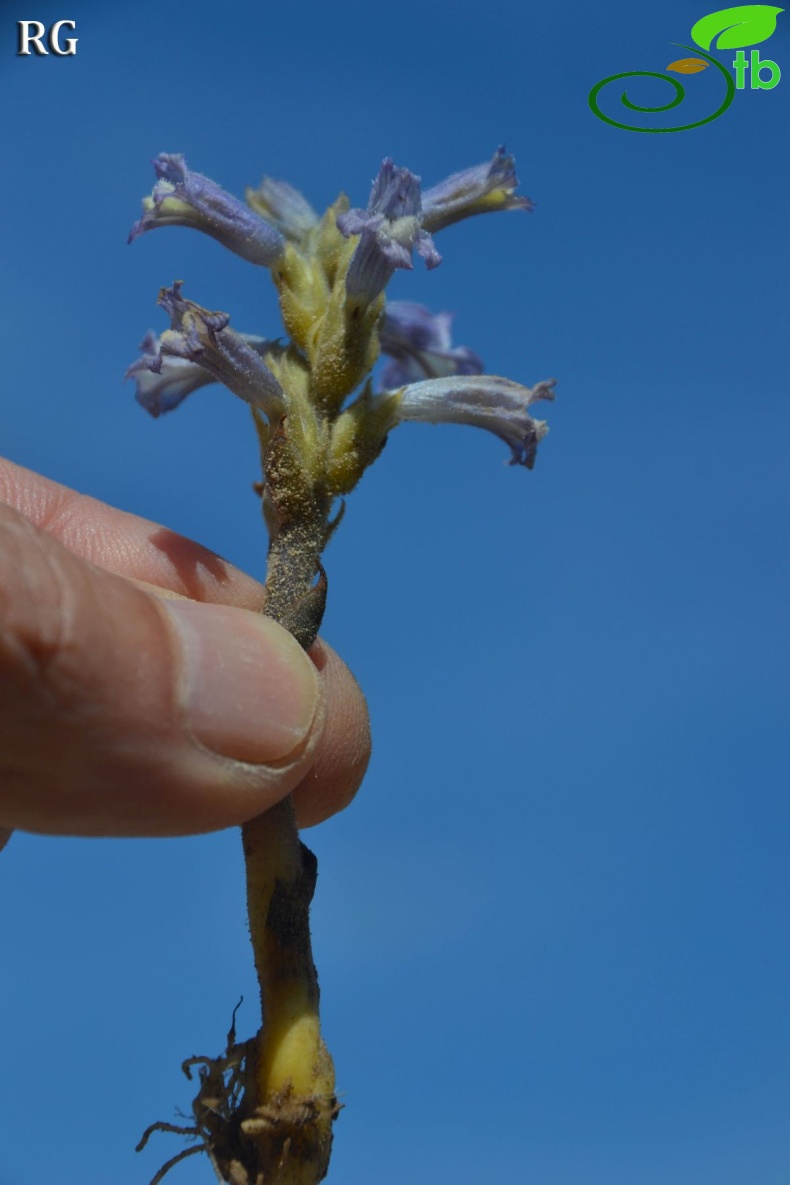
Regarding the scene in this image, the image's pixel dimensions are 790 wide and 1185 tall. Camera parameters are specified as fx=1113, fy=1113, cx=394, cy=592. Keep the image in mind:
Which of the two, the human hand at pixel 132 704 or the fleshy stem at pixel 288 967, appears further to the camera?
the fleshy stem at pixel 288 967

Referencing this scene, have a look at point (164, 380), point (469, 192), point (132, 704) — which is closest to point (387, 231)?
Result: point (469, 192)

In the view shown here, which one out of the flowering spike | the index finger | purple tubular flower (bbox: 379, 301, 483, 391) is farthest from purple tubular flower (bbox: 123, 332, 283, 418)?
the index finger

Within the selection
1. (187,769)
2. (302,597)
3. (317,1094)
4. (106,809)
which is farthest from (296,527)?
(317,1094)

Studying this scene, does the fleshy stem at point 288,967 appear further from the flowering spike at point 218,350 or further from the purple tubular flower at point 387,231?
the purple tubular flower at point 387,231

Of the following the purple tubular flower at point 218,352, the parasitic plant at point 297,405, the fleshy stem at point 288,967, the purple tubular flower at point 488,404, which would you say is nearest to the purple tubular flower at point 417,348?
the parasitic plant at point 297,405

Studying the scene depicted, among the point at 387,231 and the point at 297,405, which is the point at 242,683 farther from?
the point at 387,231

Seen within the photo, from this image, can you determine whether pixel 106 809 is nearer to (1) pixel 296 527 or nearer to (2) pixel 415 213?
(1) pixel 296 527
